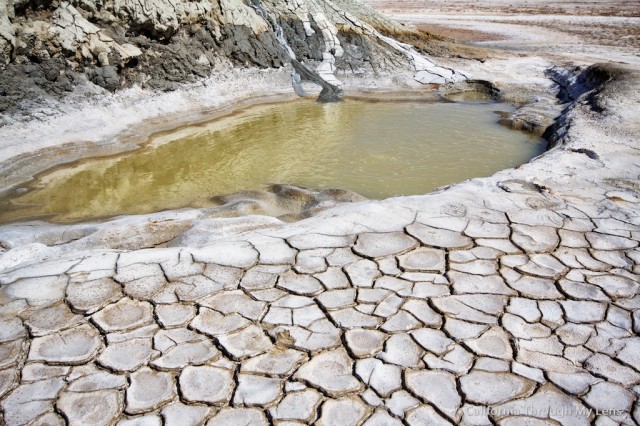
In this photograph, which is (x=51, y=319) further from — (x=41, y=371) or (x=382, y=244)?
(x=382, y=244)

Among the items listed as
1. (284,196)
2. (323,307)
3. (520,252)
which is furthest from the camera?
(284,196)

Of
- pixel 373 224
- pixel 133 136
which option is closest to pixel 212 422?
pixel 373 224

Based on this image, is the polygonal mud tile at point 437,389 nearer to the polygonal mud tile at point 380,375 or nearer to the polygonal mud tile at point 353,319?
the polygonal mud tile at point 380,375

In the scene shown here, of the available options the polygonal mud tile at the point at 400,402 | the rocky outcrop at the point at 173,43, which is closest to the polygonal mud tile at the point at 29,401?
the polygonal mud tile at the point at 400,402

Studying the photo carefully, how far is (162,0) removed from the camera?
312 inches

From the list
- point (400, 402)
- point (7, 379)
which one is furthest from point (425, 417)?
point (7, 379)

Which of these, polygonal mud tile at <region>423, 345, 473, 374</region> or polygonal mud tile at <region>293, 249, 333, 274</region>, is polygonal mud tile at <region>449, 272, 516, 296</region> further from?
polygonal mud tile at <region>293, 249, 333, 274</region>

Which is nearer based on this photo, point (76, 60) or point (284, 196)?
point (284, 196)

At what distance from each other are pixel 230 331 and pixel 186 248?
3.02 ft

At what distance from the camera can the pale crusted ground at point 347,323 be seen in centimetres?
213

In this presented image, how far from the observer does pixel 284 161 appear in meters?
6.07

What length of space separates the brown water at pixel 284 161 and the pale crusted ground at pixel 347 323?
1.47 m

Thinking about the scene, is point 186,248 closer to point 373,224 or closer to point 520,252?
point 373,224

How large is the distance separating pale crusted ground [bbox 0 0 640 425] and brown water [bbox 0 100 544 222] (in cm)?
147
